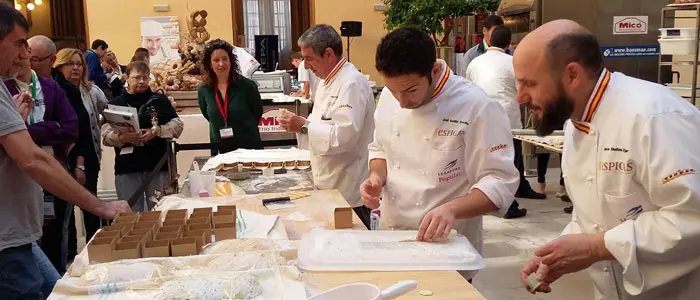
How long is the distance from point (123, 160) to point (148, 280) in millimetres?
2497

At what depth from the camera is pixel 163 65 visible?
20.8 ft

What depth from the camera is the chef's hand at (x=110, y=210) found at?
1868mm

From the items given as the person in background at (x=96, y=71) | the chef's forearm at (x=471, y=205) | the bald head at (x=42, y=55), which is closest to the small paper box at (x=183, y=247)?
the chef's forearm at (x=471, y=205)

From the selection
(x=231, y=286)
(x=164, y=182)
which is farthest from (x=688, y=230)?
(x=164, y=182)

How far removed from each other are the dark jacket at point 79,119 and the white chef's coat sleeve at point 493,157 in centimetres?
287

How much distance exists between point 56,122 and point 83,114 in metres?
0.59

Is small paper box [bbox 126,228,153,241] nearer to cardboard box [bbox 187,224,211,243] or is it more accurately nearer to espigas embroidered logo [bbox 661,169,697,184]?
cardboard box [bbox 187,224,211,243]

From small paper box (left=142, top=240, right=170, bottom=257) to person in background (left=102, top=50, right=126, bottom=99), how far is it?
483 centimetres

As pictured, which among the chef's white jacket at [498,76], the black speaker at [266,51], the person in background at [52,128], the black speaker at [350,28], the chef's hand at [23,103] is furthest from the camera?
the black speaker at [350,28]

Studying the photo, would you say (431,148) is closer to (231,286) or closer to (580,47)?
(580,47)

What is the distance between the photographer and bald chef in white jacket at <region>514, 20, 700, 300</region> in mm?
1252

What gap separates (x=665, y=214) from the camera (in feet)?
4.15

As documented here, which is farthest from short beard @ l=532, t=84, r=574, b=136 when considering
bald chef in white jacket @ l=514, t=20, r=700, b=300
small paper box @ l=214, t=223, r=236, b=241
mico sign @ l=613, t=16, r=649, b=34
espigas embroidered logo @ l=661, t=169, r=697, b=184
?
mico sign @ l=613, t=16, r=649, b=34

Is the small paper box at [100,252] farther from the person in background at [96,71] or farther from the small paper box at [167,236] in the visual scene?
the person in background at [96,71]
